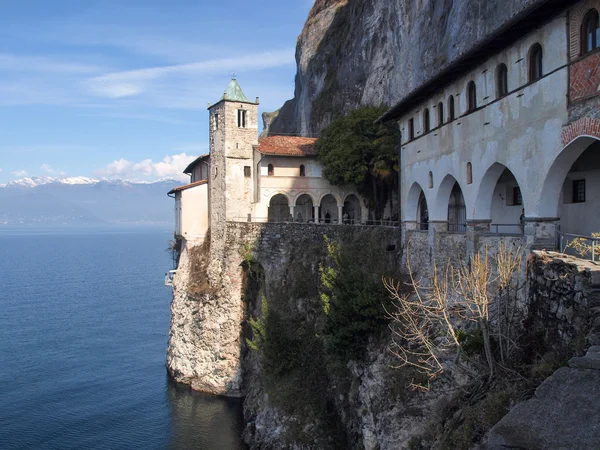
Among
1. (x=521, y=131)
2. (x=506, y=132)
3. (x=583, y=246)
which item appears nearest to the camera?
(x=583, y=246)

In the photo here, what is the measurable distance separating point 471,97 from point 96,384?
30899 mm

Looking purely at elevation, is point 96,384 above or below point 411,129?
below

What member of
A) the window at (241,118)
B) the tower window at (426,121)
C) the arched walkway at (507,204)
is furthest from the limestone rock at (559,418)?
the window at (241,118)

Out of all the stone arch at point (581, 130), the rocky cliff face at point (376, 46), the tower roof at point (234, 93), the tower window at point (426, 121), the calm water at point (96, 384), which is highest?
the rocky cliff face at point (376, 46)

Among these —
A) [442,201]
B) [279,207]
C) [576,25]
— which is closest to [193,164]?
[279,207]

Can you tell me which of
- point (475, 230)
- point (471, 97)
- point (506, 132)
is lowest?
point (475, 230)

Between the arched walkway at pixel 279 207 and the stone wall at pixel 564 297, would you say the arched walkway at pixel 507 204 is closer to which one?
the stone wall at pixel 564 297

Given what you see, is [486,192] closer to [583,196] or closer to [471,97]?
[583,196]

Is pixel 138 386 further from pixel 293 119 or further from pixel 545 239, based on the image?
pixel 293 119

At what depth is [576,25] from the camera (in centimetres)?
1465

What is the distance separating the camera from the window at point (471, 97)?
67.6ft

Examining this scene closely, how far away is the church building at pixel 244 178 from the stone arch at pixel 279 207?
44 centimetres

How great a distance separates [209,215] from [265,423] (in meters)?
16.4

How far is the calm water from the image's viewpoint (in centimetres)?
3075
